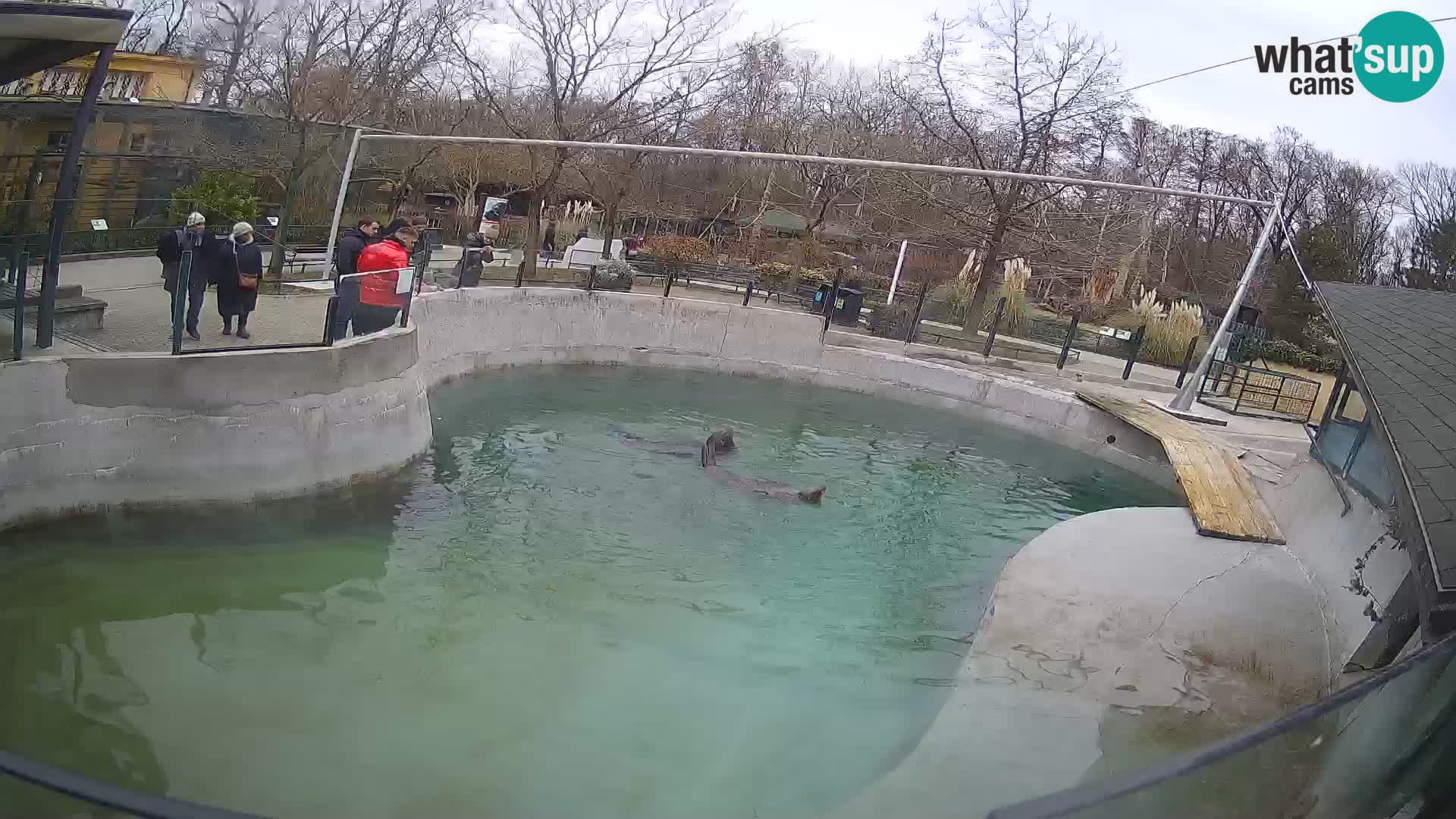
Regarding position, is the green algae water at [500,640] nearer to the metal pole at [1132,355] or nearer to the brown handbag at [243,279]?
the brown handbag at [243,279]

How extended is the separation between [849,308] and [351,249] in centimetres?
1267

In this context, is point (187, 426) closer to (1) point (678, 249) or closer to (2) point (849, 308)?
(2) point (849, 308)

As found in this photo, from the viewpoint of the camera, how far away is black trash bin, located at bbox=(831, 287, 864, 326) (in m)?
23.9

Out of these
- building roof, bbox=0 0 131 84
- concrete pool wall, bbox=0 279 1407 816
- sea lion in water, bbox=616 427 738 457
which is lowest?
sea lion in water, bbox=616 427 738 457

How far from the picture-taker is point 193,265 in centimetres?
1018

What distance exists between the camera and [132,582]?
28.9ft

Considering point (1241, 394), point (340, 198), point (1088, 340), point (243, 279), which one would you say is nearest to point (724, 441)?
point (340, 198)

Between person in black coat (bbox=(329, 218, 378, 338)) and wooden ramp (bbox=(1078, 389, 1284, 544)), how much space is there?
8.76 m

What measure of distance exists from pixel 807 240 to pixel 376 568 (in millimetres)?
25969

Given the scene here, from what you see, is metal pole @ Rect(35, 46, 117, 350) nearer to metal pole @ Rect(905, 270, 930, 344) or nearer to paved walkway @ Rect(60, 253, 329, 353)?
paved walkway @ Rect(60, 253, 329, 353)

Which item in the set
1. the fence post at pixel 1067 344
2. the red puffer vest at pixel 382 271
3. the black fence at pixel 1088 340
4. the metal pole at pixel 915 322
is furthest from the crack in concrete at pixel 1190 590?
the black fence at pixel 1088 340

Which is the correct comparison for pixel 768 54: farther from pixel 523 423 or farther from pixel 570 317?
pixel 523 423

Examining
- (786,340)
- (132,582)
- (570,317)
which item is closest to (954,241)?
(786,340)

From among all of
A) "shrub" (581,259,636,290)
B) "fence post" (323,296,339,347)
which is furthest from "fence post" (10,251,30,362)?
"shrub" (581,259,636,290)
